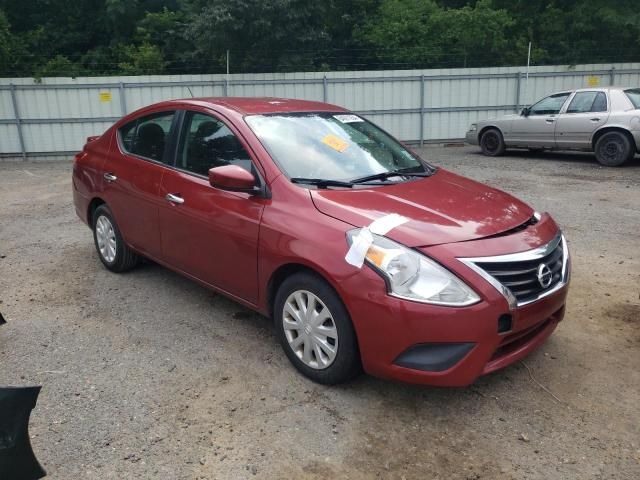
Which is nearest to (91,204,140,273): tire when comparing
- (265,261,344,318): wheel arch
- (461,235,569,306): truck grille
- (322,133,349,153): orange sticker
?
(265,261,344,318): wheel arch

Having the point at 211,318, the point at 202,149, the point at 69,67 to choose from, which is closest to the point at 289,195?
the point at 202,149

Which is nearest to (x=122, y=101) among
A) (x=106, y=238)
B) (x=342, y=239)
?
(x=106, y=238)

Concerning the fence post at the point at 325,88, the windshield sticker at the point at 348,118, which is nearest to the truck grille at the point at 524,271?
the windshield sticker at the point at 348,118

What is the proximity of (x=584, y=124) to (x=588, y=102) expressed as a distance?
46 cm

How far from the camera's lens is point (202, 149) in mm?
4246

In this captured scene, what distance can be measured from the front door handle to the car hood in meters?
1.19

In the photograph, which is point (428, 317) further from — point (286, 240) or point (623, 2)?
point (623, 2)

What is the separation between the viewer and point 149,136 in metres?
4.86

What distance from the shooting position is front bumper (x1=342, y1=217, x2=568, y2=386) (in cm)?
286

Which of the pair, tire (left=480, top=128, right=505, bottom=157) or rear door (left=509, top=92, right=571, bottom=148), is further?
tire (left=480, top=128, right=505, bottom=157)

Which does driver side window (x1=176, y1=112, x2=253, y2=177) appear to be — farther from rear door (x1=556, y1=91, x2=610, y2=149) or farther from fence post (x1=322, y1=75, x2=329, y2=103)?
fence post (x1=322, y1=75, x2=329, y2=103)

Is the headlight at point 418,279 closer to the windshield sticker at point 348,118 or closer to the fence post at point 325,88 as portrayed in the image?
the windshield sticker at point 348,118

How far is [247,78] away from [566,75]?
8583mm

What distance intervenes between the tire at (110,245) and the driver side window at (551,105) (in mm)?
9564
